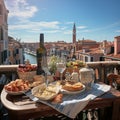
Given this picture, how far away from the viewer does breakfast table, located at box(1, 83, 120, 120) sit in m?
1.42

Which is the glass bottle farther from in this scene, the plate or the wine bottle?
the wine bottle

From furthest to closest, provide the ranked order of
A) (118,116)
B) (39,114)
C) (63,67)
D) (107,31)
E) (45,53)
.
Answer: (107,31)
(45,53)
(63,67)
(118,116)
(39,114)

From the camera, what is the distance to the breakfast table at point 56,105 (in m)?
1.42

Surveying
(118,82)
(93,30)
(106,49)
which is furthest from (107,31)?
(118,82)

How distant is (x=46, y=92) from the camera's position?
1594mm

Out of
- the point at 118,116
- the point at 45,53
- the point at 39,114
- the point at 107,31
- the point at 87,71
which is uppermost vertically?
the point at 107,31

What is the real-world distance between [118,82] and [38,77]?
1.12 m

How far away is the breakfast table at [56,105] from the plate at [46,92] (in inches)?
1.4

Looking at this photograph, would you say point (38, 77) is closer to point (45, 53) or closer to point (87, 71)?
point (45, 53)

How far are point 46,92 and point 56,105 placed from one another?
18 cm

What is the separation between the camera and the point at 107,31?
3519cm

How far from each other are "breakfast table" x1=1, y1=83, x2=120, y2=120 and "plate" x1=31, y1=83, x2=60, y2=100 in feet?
0.12

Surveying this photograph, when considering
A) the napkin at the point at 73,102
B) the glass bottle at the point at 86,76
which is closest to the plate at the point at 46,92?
the napkin at the point at 73,102

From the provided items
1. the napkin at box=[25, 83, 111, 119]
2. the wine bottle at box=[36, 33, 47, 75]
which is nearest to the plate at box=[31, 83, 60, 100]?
the napkin at box=[25, 83, 111, 119]
